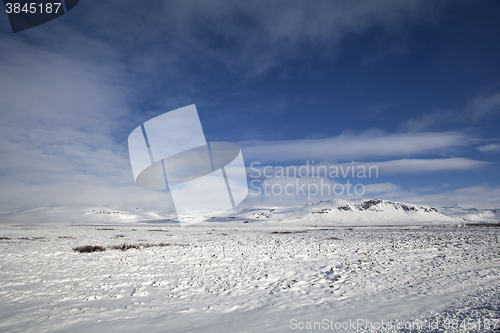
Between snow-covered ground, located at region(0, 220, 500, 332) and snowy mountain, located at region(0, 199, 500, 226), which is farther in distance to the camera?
snowy mountain, located at region(0, 199, 500, 226)

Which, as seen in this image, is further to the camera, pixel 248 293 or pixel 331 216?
pixel 331 216

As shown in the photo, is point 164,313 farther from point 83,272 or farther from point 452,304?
point 452,304

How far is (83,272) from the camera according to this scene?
39.7ft

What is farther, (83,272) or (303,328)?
(83,272)

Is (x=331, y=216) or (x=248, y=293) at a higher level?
(x=248, y=293)

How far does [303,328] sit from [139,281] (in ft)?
25.6

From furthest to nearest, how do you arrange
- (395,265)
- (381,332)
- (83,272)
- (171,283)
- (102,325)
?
(395,265), (83,272), (171,283), (102,325), (381,332)

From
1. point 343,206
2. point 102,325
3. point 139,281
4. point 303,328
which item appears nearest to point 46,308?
point 102,325

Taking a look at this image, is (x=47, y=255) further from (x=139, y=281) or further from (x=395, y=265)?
(x=395, y=265)

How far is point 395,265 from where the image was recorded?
42.8ft

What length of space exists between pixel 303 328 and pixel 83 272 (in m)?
11.4

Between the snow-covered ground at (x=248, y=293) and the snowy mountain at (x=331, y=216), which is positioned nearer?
the snow-covered ground at (x=248, y=293)

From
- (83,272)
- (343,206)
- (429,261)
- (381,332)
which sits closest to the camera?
(381,332)

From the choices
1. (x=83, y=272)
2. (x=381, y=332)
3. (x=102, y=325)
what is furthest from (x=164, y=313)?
(x=83, y=272)
